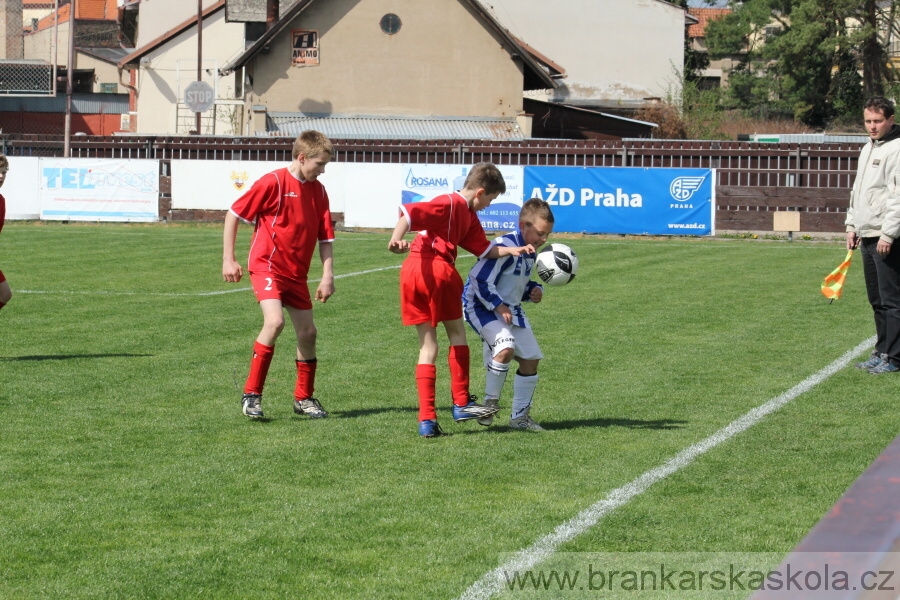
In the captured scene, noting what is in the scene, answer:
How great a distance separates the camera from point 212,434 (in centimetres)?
671

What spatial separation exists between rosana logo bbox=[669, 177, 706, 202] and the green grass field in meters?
11.1

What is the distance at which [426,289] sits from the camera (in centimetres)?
664

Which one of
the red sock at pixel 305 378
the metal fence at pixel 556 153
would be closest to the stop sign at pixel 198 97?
the metal fence at pixel 556 153

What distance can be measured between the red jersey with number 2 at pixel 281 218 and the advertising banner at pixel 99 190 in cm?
1934

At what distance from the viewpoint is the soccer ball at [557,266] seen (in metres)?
7.22

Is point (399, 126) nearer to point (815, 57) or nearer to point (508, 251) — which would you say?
point (815, 57)

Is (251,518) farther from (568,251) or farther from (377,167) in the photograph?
(377,167)

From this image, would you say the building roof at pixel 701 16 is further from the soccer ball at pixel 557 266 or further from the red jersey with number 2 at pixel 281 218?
the red jersey with number 2 at pixel 281 218

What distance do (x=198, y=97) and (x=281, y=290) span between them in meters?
35.7

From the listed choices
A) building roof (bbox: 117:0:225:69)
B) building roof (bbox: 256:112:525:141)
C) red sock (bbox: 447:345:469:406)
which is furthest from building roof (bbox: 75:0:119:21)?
red sock (bbox: 447:345:469:406)

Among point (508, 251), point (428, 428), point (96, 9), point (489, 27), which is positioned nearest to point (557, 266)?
point (508, 251)

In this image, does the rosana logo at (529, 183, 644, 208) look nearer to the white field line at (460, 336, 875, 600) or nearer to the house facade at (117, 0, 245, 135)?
the white field line at (460, 336, 875, 600)

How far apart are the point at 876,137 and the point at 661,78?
5091cm

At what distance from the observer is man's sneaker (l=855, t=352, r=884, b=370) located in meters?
9.00
